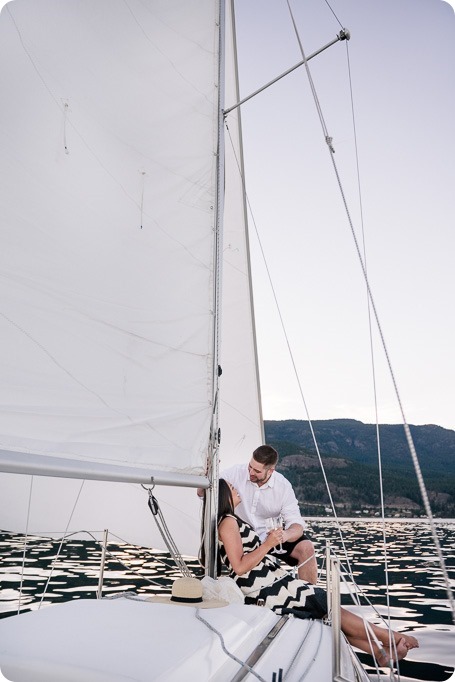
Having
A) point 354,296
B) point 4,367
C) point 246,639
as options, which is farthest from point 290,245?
point 246,639

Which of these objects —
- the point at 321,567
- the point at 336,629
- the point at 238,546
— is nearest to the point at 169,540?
the point at 238,546

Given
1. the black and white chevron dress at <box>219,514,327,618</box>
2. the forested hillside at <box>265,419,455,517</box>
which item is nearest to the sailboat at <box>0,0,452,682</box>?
the black and white chevron dress at <box>219,514,327,618</box>

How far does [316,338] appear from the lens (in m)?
5.80

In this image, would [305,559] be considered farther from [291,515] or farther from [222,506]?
[222,506]

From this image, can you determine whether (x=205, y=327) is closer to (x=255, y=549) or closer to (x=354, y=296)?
(x=354, y=296)

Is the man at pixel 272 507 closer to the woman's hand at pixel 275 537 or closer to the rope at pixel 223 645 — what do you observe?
the woman's hand at pixel 275 537

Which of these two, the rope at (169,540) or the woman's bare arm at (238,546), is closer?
the woman's bare arm at (238,546)

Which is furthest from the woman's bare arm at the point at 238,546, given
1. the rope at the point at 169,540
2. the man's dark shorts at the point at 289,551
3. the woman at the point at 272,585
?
the man's dark shorts at the point at 289,551

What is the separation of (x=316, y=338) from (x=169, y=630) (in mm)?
4276

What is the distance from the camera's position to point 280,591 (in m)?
2.95

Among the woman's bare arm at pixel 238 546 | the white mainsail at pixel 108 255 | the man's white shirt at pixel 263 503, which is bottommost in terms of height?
the woman's bare arm at pixel 238 546

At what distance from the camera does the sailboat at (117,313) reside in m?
1.86

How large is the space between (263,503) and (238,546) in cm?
78

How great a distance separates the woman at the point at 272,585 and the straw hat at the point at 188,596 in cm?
54
